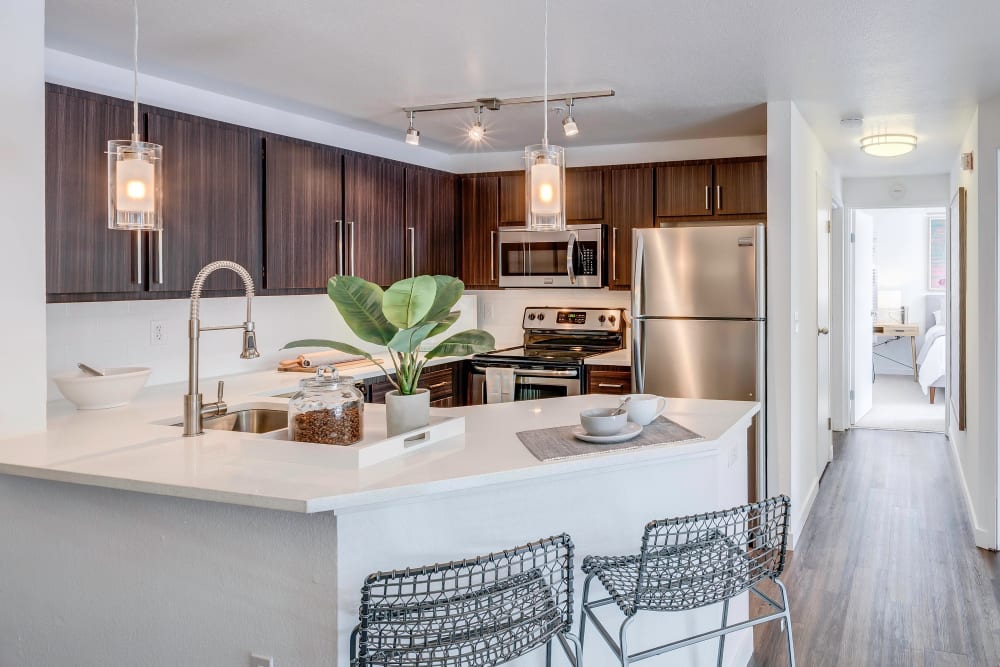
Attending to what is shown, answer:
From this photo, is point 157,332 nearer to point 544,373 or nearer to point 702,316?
point 544,373

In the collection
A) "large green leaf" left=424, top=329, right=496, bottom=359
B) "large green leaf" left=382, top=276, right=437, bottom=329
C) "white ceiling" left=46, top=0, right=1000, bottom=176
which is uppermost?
"white ceiling" left=46, top=0, right=1000, bottom=176

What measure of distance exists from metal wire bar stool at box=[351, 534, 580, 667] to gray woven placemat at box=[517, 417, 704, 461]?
0.34 meters

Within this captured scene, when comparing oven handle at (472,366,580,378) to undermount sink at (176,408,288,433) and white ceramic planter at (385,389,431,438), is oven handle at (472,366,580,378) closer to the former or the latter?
undermount sink at (176,408,288,433)

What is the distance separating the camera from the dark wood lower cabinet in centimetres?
480

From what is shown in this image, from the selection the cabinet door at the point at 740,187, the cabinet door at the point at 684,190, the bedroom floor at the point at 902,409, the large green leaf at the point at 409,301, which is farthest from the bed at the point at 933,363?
the large green leaf at the point at 409,301

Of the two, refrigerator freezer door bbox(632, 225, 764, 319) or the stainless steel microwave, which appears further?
the stainless steel microwave

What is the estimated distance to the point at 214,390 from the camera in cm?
368

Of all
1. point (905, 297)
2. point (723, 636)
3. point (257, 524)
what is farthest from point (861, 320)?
point (257, 524)

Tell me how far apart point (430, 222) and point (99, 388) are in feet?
8.81

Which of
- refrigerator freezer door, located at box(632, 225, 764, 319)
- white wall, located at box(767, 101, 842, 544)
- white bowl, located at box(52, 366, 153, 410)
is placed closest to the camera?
white bowl, located at box(52, 366, 153, 410)

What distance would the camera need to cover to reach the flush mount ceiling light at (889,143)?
4.93 m

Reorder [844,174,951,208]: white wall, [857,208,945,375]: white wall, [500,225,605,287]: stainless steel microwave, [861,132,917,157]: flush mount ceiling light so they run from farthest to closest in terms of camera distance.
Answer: [857,208,945,375]: white wall → [844,174,951,208]: white wall → [500,225,605,287]: stainless steel microwave → [861,132,917,157]: flush mount ceiling light

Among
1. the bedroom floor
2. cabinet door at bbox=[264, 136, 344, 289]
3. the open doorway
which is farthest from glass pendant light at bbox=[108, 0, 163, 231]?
the open doorway

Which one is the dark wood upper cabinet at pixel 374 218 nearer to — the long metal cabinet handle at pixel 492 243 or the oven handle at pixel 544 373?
the long metal cabinet handle at pixel 492 243
